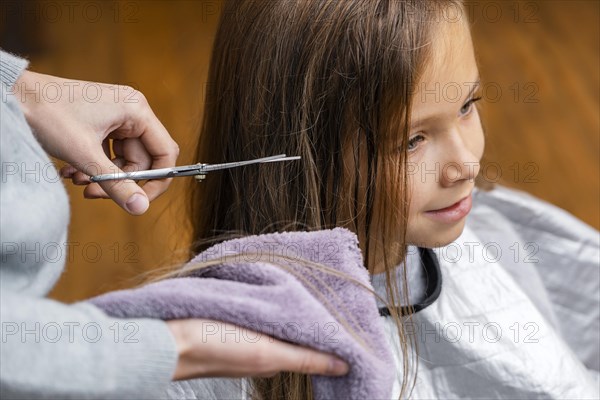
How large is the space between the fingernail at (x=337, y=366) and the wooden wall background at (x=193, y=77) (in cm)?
116

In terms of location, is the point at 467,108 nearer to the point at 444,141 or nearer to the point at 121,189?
the point at 444,141

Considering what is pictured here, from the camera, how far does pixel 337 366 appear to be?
2.17 ft

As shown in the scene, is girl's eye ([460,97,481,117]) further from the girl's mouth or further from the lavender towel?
the lavender towel

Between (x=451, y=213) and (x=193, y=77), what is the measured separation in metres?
1.46

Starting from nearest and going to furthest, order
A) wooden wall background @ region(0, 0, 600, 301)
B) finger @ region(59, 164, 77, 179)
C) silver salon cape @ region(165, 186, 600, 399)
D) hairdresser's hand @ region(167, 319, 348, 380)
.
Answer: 1. hairdresser's hand @ region(167, 319, 348, 380)
2. finger @ region(59, 164, 77, 179)
3. silver salon cape @ region(165, 186, 600, 399)
4. wooden wall background @ region(0, 0, 600, 301)

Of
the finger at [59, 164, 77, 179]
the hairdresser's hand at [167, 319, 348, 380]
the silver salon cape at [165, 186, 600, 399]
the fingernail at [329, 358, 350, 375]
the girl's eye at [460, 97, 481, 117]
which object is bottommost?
the fingernail at [329, 358, 350, 375]

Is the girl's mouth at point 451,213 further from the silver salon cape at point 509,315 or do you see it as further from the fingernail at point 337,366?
the fingernail at point 337,366

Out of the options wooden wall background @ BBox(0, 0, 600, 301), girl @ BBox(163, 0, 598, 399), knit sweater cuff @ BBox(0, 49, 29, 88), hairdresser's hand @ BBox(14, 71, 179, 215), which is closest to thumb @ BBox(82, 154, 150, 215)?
hairdresser's hand @ BBox(14, 71, 179, 215)

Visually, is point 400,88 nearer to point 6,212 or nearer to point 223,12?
point 223,12

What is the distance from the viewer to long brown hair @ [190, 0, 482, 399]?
98 cm

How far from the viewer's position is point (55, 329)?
606mm

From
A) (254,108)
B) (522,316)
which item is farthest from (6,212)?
(522,316)

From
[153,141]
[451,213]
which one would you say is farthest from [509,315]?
[153,141]

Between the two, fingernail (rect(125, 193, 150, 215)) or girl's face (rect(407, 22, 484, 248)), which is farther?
girl's face (rect(407, 22, 484, 248))
